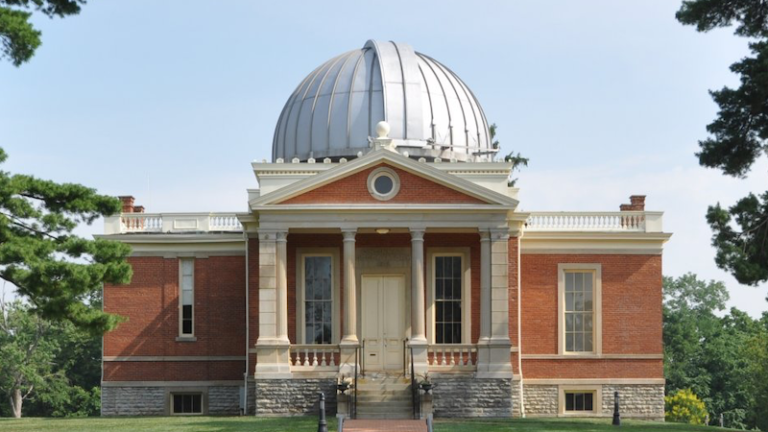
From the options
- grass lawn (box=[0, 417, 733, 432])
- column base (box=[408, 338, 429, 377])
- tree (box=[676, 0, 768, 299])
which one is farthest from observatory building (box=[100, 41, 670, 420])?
tree (box=[676, 0, 768, 299])

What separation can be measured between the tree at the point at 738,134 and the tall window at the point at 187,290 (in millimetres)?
17353

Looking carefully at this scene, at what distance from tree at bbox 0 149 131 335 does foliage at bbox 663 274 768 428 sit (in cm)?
4191

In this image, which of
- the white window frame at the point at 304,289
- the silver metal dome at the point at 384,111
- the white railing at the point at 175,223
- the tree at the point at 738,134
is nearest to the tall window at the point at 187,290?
the white railing at the point at 175,223

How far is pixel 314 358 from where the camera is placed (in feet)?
117

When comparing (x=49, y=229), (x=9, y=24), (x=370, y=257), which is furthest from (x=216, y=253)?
(x=9, y=24)

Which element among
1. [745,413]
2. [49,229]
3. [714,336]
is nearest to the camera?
[49,229]

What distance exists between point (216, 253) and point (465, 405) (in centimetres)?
938

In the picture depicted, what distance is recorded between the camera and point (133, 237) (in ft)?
129

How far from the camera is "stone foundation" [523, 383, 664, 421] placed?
127 ft

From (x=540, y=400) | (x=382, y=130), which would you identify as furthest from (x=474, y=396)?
(x=382, y=130)

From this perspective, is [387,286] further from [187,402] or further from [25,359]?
[25,359]

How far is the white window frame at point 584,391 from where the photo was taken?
38.8 m

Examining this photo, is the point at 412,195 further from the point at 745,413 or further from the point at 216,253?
the point at 745,413

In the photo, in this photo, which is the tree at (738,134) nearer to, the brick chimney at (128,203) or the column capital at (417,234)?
the column capital at (417,234)
